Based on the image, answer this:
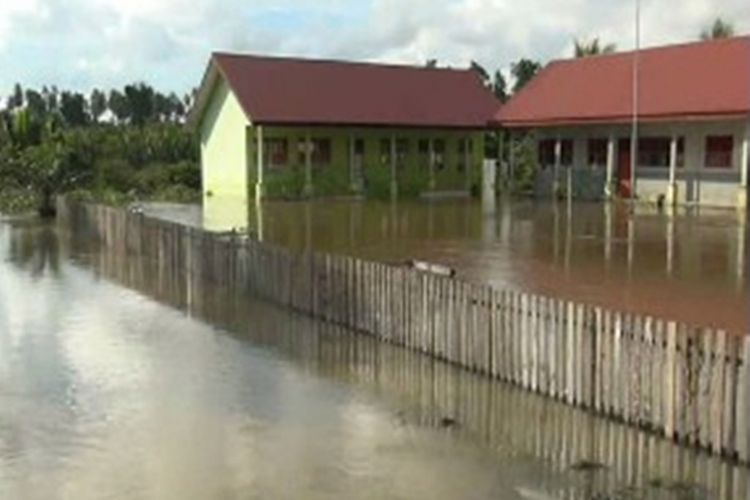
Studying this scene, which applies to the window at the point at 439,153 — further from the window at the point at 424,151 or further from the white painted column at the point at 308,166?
the white painted column at the point at 308,166

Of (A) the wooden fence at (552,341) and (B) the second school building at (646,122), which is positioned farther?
(B) the second school building at (646,122)

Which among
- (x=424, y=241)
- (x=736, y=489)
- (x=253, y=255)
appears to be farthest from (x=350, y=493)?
(x=424, y=241)

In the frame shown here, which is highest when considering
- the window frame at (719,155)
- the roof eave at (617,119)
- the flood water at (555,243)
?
the roof eave at (617,119)

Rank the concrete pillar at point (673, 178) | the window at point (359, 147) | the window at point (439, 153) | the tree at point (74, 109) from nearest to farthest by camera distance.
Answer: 1. the concrete pillar at point (673, 178)
2. the window at point (359, 147)
3. the window at point (439, 153)
4. the tree at point (74, 109)

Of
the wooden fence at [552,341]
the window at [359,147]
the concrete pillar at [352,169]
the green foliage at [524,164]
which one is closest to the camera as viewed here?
the wooden fence at [552,341]

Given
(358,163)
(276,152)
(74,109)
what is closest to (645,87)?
(358,163)

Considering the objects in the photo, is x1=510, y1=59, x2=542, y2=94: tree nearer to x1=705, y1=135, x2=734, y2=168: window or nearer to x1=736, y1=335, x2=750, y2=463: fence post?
x1=705, y1=135, x2=734, y2=168: window

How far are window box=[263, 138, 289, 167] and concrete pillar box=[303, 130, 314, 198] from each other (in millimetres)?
931

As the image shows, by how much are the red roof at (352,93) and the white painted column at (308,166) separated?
1452mm

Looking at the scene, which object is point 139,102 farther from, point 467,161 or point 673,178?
point 673,178

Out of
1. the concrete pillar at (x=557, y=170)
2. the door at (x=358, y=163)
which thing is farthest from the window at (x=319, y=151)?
the concrete pillar at (x=557, y=170)

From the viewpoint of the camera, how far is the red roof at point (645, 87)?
123 feet

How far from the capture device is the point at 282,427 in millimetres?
10656

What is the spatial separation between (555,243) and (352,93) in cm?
2393
